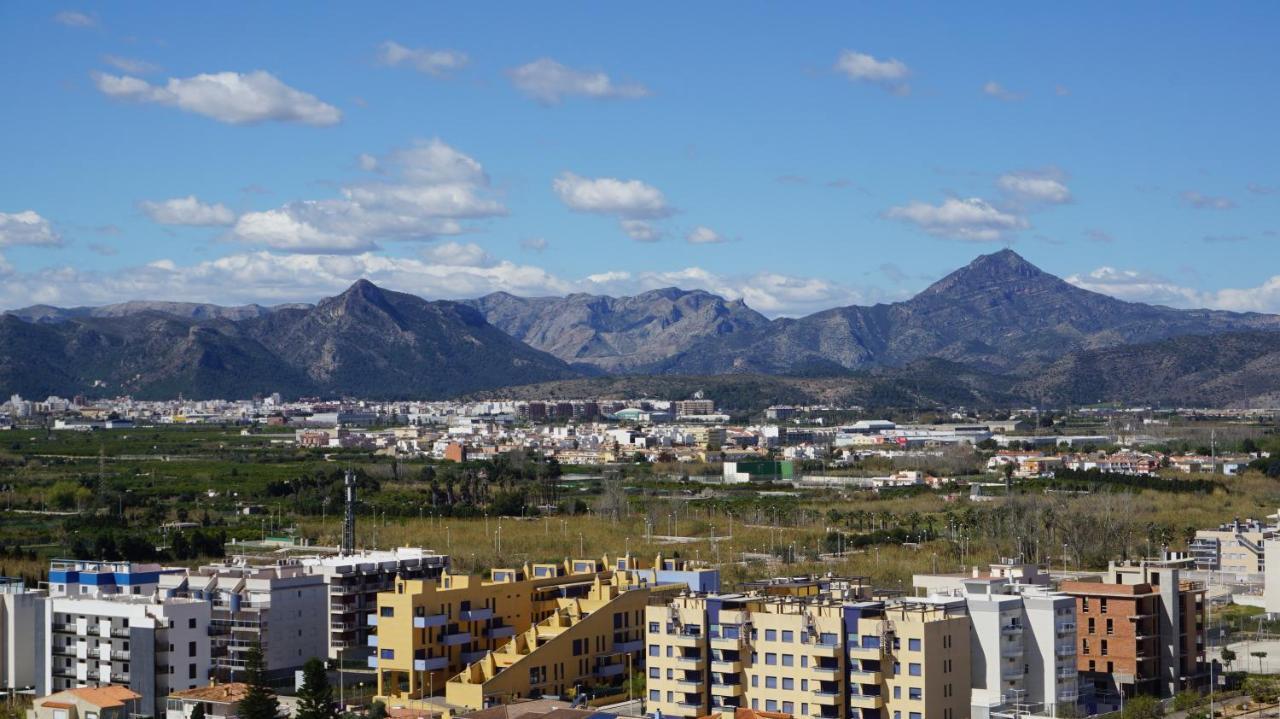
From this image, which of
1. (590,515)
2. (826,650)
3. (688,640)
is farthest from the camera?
(590,515)

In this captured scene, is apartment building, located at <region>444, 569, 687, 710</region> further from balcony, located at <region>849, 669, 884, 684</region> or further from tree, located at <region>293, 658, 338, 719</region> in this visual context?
balcony, located at <region>849, 669, 884, 684</region>

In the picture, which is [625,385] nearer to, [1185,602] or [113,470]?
[113,470]

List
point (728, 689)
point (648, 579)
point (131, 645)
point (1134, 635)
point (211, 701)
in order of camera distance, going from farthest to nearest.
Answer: point (648, 579) < point (131, 645) < point (1134, 635) < point (211, 701) < point (728, 689)

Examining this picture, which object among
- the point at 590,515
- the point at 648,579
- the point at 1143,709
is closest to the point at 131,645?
the point at 648,579

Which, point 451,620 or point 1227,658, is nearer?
point 451,620

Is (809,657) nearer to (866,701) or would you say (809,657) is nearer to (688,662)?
(866,701)

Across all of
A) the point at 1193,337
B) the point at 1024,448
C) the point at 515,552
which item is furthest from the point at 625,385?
the point at 515,552
